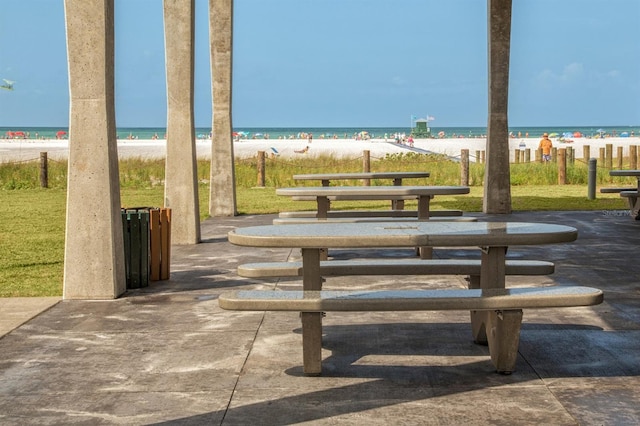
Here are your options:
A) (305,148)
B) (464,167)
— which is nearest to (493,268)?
(464,167)

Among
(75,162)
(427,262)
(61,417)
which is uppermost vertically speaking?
(75,162)

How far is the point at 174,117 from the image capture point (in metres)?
13.7

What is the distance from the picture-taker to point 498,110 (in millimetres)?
17500

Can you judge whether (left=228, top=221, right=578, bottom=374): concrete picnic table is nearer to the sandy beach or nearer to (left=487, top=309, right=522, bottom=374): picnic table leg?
(left=487, top=309, right=522, bottom=374): picnic table leg

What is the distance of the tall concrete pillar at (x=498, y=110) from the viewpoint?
17.0 metres

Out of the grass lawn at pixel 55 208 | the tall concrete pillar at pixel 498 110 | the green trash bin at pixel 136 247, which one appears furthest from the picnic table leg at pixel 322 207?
the tall concrete pillar at pixel 498 110

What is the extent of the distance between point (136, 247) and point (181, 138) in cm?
414

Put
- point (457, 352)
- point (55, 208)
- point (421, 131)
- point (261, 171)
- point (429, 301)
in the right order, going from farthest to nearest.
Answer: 1. point (421, 131)
2. point (261, 171)
3. point (55, 208)
4. point (457, 352)
5. point (429, 301)

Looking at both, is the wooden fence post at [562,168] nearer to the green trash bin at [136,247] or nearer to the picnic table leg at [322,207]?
the picnic table leg at [322,207]

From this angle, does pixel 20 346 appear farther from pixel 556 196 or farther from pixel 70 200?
pixel 556 196

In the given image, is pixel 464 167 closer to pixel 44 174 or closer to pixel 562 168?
pixel 562 168

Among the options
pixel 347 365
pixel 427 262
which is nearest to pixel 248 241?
pixel 347 365

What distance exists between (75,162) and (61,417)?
13.3 feet

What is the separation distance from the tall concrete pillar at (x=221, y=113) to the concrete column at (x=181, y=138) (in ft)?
15.1
